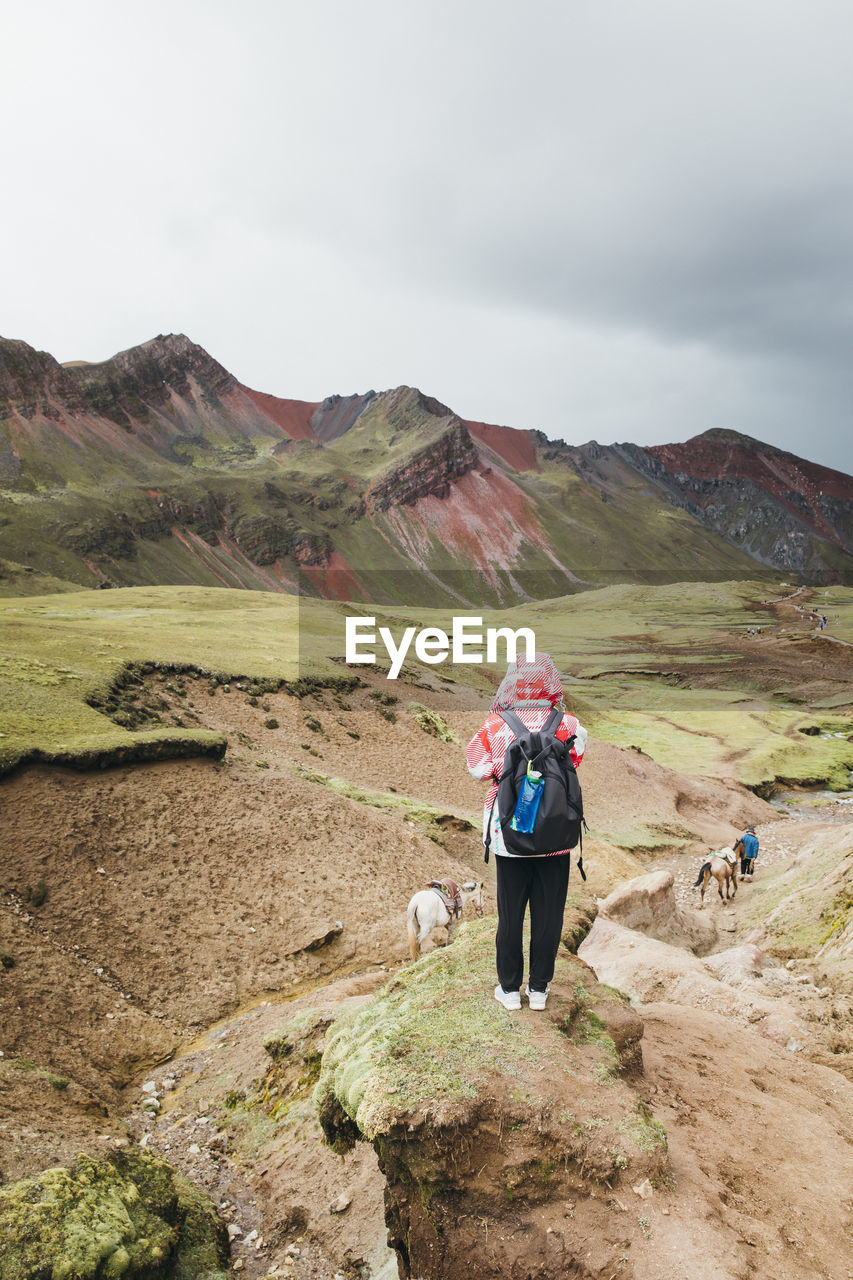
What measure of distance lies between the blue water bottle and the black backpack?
0.03 m

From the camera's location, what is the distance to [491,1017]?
7.04 meters

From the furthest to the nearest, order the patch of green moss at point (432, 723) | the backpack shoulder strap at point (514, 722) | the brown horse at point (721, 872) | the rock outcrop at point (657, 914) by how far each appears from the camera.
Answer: the patch of green moss at point (432, 723), the brown horse at point (721, 872), the rock outcrop at point (657, 914), the backpack shoulder strap at point (514, 722)

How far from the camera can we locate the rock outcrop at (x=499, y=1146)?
5453mm

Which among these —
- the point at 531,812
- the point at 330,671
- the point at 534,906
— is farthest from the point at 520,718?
the point at 330,671

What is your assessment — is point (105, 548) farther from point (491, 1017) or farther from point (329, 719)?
point (491, 1017)

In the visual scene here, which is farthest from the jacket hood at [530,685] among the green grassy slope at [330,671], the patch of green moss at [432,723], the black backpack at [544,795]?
the patch of green moss at [432,723]

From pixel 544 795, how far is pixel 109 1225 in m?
5.39

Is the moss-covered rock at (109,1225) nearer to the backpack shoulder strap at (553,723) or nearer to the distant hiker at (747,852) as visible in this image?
the backpack shoulder strap at (553,723)

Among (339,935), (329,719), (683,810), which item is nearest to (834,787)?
(683,810)

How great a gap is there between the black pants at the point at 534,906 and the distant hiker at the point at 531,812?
0.4 inches

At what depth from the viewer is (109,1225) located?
5.93m

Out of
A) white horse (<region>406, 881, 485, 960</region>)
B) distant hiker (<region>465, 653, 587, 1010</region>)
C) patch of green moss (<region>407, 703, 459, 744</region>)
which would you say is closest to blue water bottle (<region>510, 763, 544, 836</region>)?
distant hiker (<region>465, 653, 587, 1010</region>)

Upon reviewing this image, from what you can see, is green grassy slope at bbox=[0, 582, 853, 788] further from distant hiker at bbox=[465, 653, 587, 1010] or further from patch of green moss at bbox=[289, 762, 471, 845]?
distant hiker at bbox=[465, 653, 587, 1010]

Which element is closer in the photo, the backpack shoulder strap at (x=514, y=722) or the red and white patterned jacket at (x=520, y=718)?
the backpack shoulder strap at (x=514, y=722)
